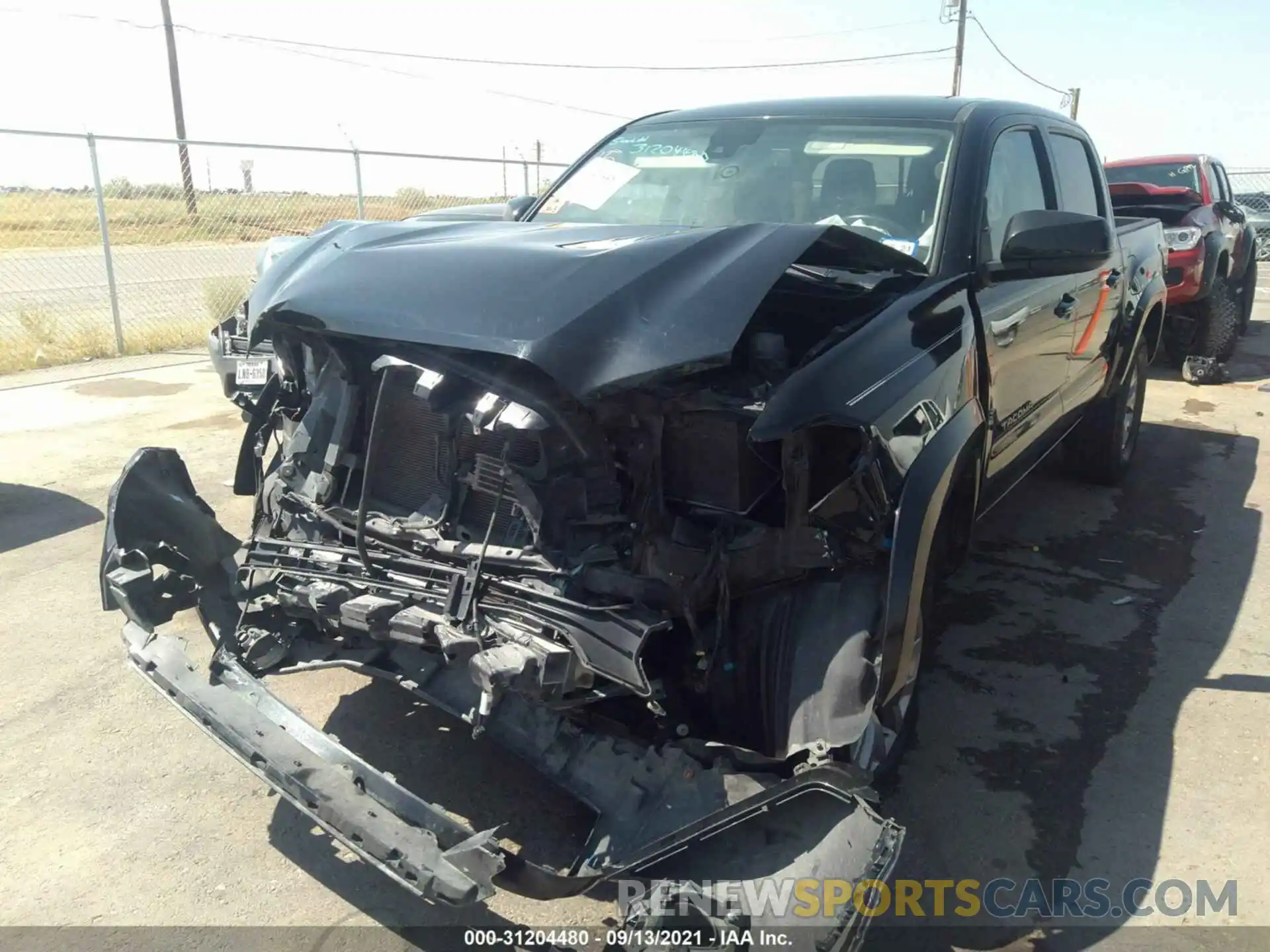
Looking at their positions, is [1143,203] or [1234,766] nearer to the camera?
[1234,766]

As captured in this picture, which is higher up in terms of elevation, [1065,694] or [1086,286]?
[1086,286]

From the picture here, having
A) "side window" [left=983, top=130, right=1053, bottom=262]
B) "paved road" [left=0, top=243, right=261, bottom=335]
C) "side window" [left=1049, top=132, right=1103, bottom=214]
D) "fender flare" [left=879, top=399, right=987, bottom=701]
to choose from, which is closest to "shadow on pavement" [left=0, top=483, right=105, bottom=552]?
"fender flare" [left=879, top=399, right=987, bottom=701]

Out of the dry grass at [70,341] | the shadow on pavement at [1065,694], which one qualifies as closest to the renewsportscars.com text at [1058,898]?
the shadow on pavement at [1065,694]

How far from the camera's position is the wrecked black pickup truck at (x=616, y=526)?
7.45ft

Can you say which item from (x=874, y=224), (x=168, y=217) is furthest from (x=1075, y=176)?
(x=168, y=217)

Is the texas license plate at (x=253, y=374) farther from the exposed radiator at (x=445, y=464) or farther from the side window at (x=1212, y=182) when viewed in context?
the side window at (x=1212, y=182)

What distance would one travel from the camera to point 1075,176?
15.5 feet

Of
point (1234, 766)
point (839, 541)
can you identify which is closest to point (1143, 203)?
point (1234, 766)

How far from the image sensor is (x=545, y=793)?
3004mm

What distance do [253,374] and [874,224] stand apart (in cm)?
250

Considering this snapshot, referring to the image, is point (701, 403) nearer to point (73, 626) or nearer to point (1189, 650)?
point (1189, 650)

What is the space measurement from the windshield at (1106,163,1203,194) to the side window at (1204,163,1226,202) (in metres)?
0.17

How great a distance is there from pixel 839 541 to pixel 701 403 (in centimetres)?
50

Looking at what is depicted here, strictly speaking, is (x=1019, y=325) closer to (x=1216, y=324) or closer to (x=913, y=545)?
(x=913, y=545)
